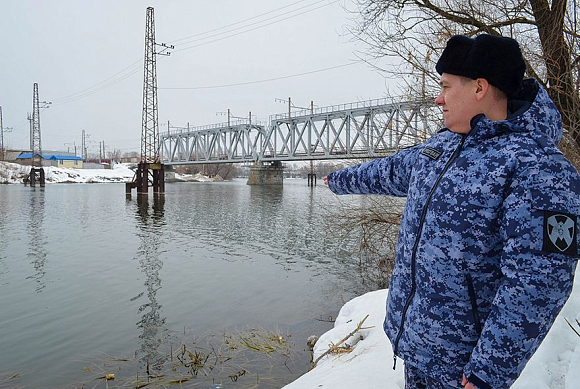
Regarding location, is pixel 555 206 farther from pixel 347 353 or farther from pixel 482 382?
pixel 347 353

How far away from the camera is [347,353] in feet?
15.5

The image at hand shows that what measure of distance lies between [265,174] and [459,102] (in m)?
67.2

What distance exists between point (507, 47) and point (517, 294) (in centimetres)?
95

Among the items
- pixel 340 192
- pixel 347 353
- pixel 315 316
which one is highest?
pixel 340 192

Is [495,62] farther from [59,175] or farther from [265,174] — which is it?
[59,175]

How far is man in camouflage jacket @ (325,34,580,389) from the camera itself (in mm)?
1337

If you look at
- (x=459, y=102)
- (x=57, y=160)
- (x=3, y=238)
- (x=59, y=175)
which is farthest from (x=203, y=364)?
(x=57, y=160)

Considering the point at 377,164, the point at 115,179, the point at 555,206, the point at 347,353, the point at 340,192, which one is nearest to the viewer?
the point at 555,206

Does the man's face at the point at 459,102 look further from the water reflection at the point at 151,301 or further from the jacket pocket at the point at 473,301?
the water reflection at the point at 151,301

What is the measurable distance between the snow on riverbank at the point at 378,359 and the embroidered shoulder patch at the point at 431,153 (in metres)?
1.77

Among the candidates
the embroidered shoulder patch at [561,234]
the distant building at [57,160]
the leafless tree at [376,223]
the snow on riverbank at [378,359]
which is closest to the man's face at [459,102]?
the embroidered shoulder patch at [561,234]

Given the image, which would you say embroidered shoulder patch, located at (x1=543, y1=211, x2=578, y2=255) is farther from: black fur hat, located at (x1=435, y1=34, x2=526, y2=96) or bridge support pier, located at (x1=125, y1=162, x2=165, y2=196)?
bridge support pier, located at (x1=125, y1=162, x2=165, y2=196)

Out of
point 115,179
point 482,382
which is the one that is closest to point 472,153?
point 482,382

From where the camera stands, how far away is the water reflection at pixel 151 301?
550 cm
